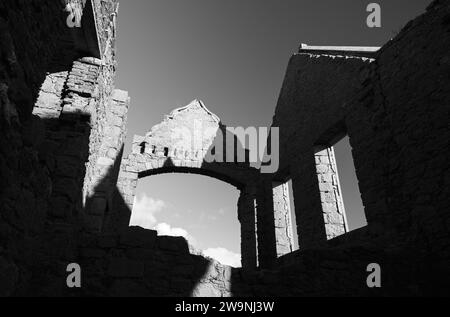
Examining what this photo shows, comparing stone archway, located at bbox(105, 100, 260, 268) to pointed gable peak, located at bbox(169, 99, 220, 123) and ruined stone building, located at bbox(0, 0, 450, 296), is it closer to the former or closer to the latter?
pointed gable peak, located at bbox(169, 99, 220, 123)

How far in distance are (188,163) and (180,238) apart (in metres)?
→ 5.51

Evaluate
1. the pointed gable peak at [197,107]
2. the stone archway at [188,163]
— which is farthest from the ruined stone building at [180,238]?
the pointed gable peak at [197,107]

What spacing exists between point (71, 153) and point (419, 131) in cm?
493

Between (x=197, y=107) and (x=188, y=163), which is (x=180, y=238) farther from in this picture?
(x=197, y=107)

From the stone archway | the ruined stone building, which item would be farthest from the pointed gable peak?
the ruined stone building

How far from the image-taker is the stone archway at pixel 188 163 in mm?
8383

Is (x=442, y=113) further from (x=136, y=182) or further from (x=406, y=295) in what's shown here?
(x=136, y=182)

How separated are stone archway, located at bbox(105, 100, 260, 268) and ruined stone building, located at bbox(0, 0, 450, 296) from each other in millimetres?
2124

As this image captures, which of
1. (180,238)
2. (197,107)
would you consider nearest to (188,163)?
(197,107)

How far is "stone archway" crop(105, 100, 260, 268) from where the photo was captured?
8.38 metres

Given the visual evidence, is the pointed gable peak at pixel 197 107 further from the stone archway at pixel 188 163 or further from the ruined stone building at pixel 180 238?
the ruined stone building at pixel 180 238

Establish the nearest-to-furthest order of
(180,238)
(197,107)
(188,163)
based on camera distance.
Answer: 1. (180,238)
2. (188,163)
3. (197,107)

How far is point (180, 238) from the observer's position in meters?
3.56

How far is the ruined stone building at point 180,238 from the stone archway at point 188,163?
2.12 m
